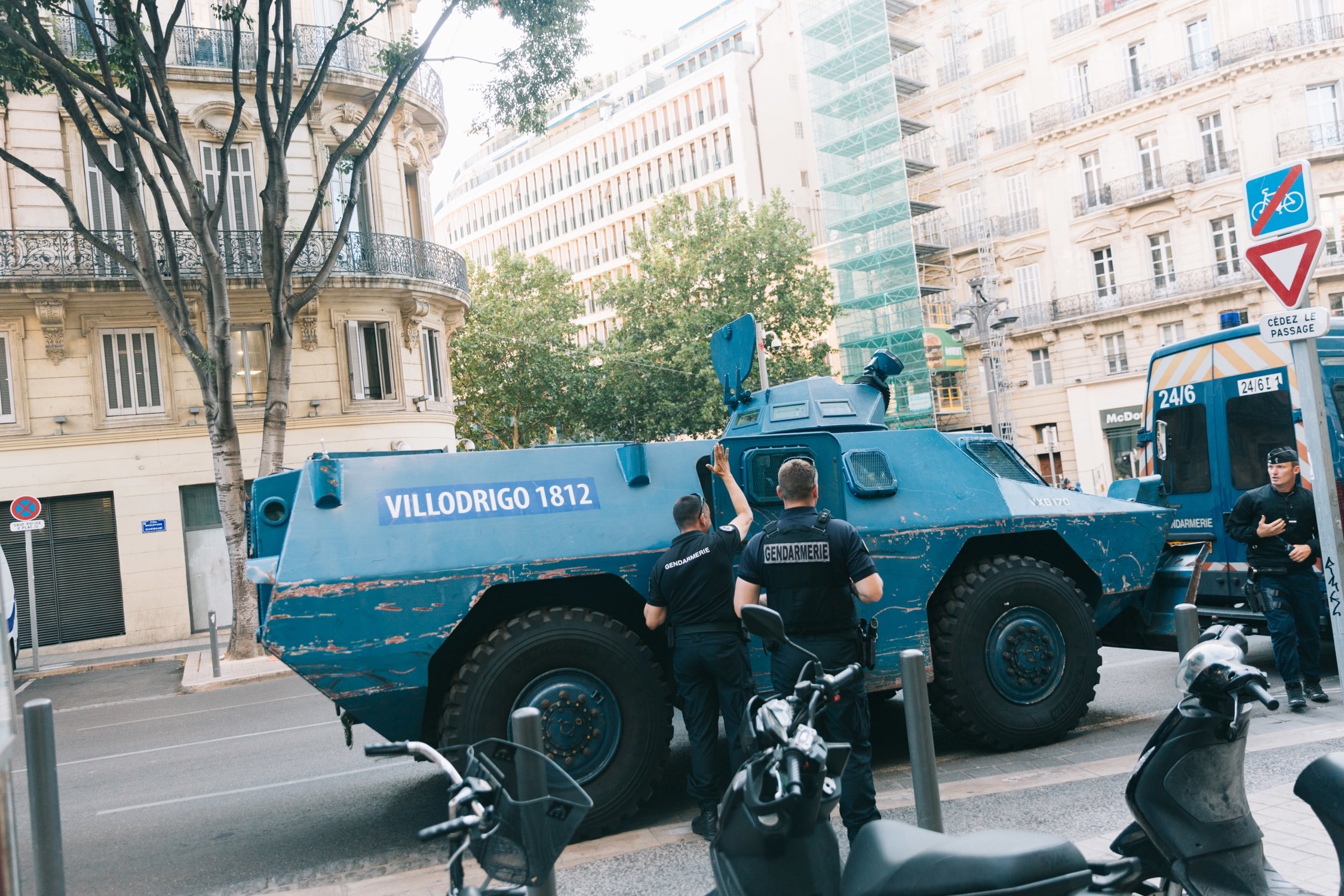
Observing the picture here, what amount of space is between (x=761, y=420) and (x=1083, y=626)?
246 centimetres

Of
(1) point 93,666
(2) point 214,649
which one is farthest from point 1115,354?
(1) point 93,666

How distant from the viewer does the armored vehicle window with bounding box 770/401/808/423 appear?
7.23 metres

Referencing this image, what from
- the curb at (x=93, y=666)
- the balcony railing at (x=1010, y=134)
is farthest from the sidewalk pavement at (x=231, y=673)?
the balcony railing at (x=1010, y=134)

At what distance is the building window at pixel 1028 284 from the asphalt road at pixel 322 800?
98.5 ft

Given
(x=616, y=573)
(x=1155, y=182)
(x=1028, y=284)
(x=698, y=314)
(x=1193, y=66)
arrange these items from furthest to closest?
(x=1028, y=284) < (x=1155, y=182) < (x=698, y=314) < (x=1193, y=66) < (x=616, y=573)

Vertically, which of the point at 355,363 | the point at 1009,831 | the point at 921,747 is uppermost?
the point at 355,363

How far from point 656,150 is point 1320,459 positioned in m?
58.3

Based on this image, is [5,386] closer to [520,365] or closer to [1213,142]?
[520,365]

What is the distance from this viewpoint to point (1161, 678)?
8.89 meters

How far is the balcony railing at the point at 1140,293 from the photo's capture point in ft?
106

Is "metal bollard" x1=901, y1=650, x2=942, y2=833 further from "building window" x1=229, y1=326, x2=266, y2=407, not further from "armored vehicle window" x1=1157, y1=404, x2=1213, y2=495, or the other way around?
"building window" x1=229, y1=326, x2=266, y2=407

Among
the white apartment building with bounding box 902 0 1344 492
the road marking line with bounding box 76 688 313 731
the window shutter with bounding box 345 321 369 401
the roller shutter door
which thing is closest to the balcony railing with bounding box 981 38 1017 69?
the white apartment building with bounding box 902 0 1344 492

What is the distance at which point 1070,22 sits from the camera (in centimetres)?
3678

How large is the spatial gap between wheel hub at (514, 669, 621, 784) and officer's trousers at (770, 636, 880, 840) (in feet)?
3.50
